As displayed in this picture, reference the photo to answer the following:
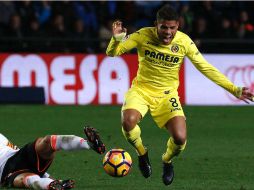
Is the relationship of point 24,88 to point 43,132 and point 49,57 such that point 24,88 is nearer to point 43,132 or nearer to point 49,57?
point 49,57

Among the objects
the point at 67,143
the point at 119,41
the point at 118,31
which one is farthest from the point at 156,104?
the point at 67,143

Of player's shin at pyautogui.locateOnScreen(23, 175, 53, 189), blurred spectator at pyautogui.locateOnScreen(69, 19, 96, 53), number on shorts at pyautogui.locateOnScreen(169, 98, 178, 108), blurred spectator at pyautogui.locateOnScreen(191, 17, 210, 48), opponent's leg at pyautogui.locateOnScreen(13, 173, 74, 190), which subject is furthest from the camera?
blurred spectator at pyautogui.locateOnScreen(191, 17, 210, 48)

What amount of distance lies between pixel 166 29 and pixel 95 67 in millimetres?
8799

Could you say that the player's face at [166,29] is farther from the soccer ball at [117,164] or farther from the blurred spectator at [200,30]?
the blurred spectator at [200,30]

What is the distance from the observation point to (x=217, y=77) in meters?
10.2

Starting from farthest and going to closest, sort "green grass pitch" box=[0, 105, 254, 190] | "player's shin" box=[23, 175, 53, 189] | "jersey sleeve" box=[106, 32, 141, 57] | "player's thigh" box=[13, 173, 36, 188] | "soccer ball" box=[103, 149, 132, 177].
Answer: "jersey sleeve" box=[106, 32, 141, 57], "green grass pitch" box=[0, 105, 254, 190], "soccer ball" box=[103, 149, 132, 177], "player's thigh" box=[13, 173, 36, 188], "player's shin" box=[23, 175, 53, 189]

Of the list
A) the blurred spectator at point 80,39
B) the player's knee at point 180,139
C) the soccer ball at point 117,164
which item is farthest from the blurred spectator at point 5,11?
the soccer ball at point 117,164

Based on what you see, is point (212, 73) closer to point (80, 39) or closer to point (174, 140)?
point (174, 140)

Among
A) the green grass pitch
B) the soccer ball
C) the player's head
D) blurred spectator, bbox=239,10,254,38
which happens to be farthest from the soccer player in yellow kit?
blurred spectator, bbox=239,10,254,38

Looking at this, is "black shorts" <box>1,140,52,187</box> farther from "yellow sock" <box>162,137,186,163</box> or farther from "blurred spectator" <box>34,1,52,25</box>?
"blurred spectator" <box>34,1,52,25</box>

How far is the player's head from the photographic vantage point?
10.0 metres

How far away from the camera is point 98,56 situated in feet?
62.1

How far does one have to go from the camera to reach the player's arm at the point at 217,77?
993 centimetres

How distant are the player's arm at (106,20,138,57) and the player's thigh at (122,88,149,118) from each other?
1.67 feet
